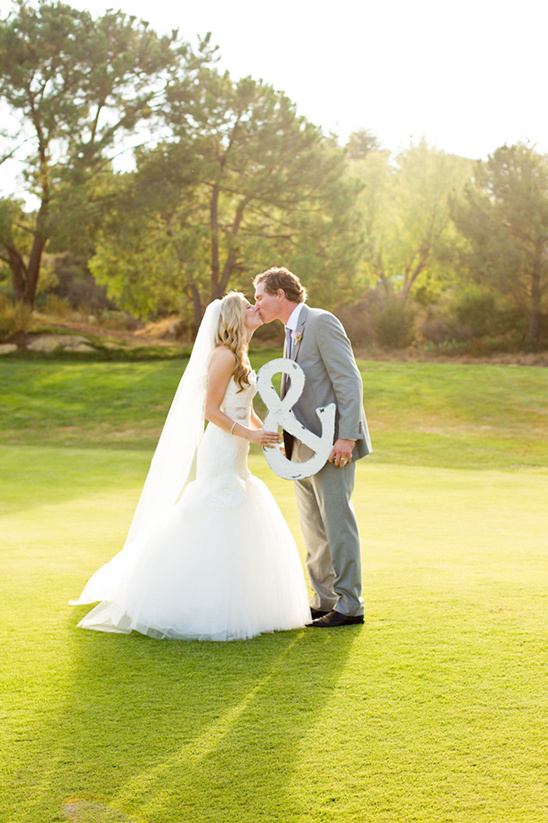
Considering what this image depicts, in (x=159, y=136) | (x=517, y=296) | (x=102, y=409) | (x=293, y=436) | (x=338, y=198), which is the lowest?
(x=102, y=409)

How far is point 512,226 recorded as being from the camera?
102 ft

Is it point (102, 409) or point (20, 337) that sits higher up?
point (20, 337)

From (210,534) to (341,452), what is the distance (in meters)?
0.86

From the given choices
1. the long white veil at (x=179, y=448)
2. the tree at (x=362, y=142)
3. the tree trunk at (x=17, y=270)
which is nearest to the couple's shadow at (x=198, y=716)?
the long white veil at (x=179, y=448)

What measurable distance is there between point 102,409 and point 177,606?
18817 mm

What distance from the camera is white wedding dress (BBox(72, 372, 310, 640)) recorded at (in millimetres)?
4031

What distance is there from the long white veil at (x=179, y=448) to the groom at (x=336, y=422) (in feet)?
1.62

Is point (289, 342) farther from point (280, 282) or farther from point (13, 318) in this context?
point (13, 318)

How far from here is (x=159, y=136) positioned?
26.5 metres

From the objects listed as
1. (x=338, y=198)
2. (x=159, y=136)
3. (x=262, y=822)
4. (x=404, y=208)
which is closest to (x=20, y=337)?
(x=159, y=136)

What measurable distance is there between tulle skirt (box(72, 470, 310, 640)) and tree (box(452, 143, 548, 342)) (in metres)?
28.9

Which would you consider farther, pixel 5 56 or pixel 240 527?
pixel 5 56

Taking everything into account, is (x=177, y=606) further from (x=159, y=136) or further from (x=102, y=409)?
(x=159, y=136)

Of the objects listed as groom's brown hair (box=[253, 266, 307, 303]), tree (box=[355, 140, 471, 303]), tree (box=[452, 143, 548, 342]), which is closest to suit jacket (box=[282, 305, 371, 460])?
groom's brown hair (box=[253, 266, 307, 303])
